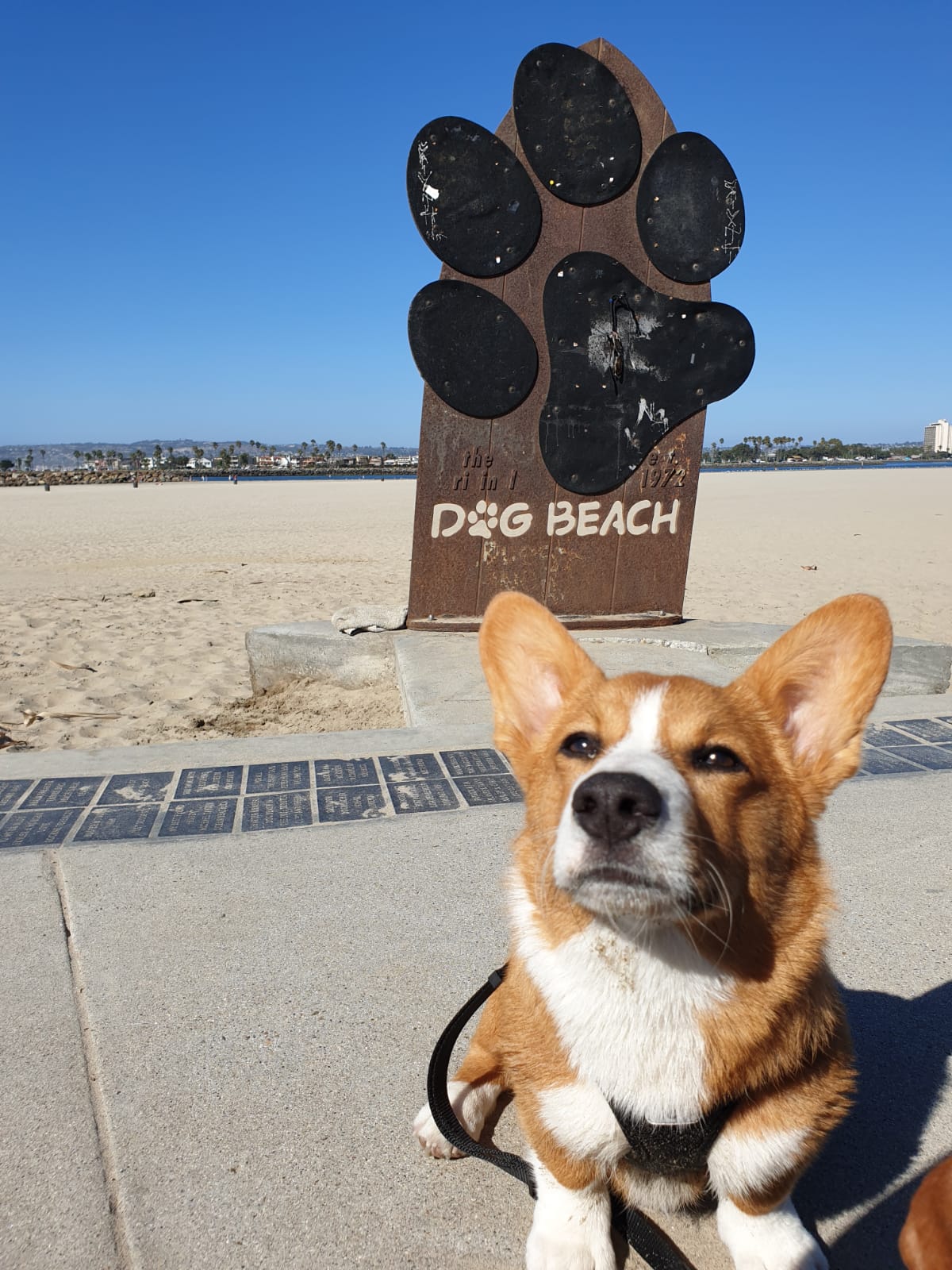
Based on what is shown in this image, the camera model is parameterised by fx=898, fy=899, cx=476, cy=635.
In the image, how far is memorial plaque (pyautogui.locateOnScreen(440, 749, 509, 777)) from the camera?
4.26 m

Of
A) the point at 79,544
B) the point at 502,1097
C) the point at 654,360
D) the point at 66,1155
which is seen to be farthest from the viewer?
the point at 79,544

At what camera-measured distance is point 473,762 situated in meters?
4.38

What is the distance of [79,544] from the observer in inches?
728

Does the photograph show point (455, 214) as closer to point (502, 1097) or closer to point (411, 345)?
point (411, 345)

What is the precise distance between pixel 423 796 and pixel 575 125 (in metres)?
4.94

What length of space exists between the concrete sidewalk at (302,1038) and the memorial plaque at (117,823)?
0.08 meters

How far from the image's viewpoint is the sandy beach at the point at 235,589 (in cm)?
636

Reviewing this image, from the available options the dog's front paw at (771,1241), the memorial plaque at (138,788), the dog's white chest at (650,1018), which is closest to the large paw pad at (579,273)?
the memorial plaque at (138,788)

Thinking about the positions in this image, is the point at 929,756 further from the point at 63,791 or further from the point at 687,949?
the point at 63,791

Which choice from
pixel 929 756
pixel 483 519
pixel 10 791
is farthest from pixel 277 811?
pixel 483 519

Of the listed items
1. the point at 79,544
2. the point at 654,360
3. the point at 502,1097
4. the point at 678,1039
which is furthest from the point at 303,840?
the point at 79,544

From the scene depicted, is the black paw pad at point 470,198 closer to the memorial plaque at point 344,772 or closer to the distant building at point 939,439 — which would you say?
the memorial plaque at point 344,772

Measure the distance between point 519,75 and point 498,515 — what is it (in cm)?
298

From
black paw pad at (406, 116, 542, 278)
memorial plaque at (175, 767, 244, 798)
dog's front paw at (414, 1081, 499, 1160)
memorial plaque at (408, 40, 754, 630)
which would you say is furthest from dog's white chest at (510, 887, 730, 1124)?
black paw pad at (406, 116, 542, 278)
